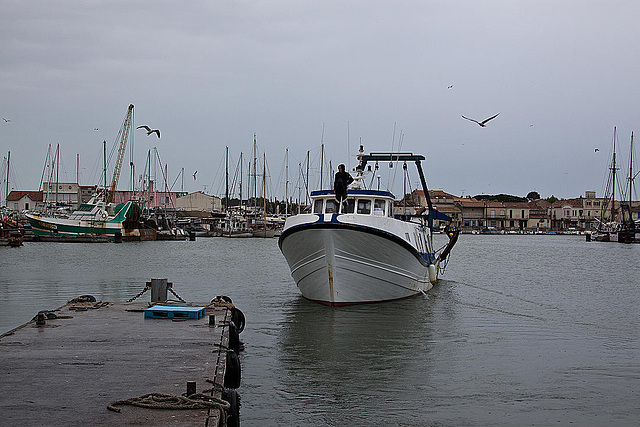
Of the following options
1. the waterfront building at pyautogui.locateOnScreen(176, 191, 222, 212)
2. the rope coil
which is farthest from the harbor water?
the waterfront building at pyautogui.locateOnScreen(176, 191, 222, 212)

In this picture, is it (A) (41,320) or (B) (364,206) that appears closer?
(A) (41,320)

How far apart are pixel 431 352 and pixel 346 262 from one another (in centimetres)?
533

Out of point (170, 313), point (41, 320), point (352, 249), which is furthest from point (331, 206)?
point (41, 320)

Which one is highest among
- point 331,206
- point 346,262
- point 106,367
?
point 331,206

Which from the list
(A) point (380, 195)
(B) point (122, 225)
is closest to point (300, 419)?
(A) point (380, 195)

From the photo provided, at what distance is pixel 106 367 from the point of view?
29.8ft

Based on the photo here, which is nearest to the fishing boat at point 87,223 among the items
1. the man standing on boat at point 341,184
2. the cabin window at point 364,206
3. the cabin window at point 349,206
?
the cabin window at point 349,206

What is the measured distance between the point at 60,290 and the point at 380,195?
46.7ft

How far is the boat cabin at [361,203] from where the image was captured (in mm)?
22062

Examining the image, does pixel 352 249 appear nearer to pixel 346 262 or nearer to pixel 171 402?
pixel 346 262

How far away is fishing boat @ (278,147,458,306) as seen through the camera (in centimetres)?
1977

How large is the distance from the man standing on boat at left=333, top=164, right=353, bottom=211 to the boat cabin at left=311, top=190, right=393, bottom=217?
2.91 feet

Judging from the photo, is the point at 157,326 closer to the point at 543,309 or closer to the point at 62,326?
the point at 62,326

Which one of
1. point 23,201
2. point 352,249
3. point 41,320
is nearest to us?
point 41,320
